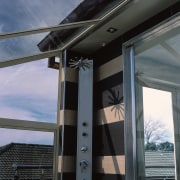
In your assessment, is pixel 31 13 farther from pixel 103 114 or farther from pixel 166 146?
pixel 166 146

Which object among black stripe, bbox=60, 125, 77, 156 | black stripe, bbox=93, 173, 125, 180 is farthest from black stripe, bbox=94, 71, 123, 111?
black stripe, bbox=93, 173, 125, 180

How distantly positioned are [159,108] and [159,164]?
2.52 ft

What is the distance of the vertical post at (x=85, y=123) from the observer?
482cm

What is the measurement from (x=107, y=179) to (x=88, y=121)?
107 centimetres

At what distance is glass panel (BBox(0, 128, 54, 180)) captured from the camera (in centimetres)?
465

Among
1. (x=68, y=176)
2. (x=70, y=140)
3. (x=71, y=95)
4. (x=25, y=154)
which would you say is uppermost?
(x=71, y=95)

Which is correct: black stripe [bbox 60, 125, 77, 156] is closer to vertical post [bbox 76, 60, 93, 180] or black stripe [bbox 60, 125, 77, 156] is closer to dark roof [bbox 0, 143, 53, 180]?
vertical post [bbox 76, 60, 93, 180]

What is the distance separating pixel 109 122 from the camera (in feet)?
15.8

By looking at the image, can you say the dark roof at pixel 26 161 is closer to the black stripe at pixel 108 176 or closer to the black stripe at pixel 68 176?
the black stripe at pixel 68 176

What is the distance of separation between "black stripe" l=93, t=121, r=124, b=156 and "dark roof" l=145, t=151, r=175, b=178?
541 millimetres

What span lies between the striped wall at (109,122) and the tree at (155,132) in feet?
1.65

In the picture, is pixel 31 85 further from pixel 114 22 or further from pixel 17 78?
pixel 114 22

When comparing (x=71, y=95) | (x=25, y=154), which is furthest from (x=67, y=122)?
(x=25, y=154)

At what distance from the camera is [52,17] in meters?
3.88
